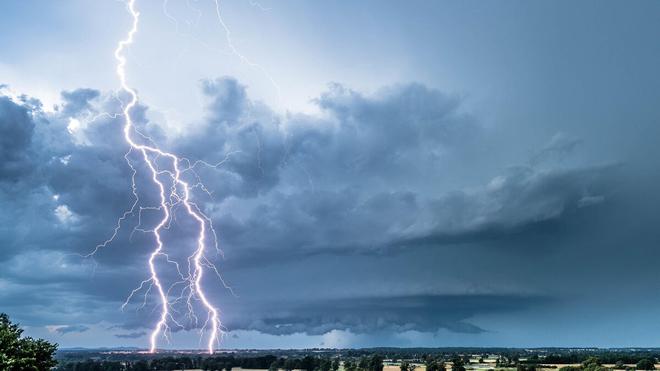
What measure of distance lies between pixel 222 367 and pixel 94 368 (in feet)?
125

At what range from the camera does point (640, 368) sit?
139875 mm

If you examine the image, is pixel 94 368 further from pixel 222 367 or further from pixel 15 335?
pixel 15 335

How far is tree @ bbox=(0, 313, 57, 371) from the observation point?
38.2m

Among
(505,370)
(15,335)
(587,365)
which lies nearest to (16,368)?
(15,335)

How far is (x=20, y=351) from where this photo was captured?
40.3 metres

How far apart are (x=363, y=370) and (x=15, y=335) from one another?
10755 cm

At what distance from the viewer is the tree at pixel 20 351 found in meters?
38.2

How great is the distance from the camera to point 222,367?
172750mm

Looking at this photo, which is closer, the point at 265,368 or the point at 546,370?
the point at 546,370

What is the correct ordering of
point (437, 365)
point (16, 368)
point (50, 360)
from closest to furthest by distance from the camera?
point (16, 368), point (50, 360), point (437, 365)

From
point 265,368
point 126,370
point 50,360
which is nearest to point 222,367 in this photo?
point 265,368

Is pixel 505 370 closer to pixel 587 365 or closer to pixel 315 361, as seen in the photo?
pixel 587 365

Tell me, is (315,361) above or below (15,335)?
below

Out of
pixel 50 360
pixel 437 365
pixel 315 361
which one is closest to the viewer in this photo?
pixel 50 360
